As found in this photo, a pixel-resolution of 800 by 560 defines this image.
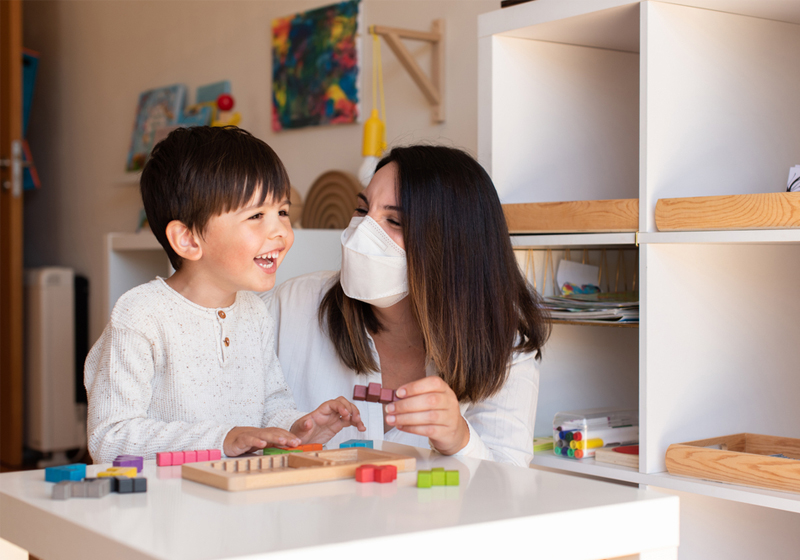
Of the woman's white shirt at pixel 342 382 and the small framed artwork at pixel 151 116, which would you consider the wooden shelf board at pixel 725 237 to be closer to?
the woman's white shirt at pixel 342 382

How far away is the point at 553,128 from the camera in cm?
155

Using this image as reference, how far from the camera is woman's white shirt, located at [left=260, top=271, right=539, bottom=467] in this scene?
1.26m

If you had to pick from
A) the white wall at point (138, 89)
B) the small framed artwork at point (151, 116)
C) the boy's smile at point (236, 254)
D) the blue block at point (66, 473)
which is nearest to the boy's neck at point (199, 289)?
the boy's smile at point (236, 254)

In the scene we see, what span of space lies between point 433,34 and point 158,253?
924 mm

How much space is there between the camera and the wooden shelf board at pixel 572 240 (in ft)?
4.11

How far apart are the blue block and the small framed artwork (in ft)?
8.31

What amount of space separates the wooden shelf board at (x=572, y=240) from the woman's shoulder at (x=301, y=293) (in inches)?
12.8

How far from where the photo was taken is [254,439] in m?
0.90

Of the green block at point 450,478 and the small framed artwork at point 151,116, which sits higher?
the small framed artwork at point 151,116

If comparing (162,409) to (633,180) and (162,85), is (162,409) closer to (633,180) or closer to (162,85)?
(633,180)

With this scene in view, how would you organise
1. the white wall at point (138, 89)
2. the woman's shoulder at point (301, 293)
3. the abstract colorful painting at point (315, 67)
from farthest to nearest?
the abstract colorful painting at point (315, 67), the white wall at point (138, 89), the woman's shoulder at point (301, 293)

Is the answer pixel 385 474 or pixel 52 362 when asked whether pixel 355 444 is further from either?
pixel 52 362

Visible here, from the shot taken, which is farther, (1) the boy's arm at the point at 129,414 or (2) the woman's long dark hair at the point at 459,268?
(2) the woman's long dark hair at the point at 459,268

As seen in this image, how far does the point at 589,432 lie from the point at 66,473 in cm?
90
